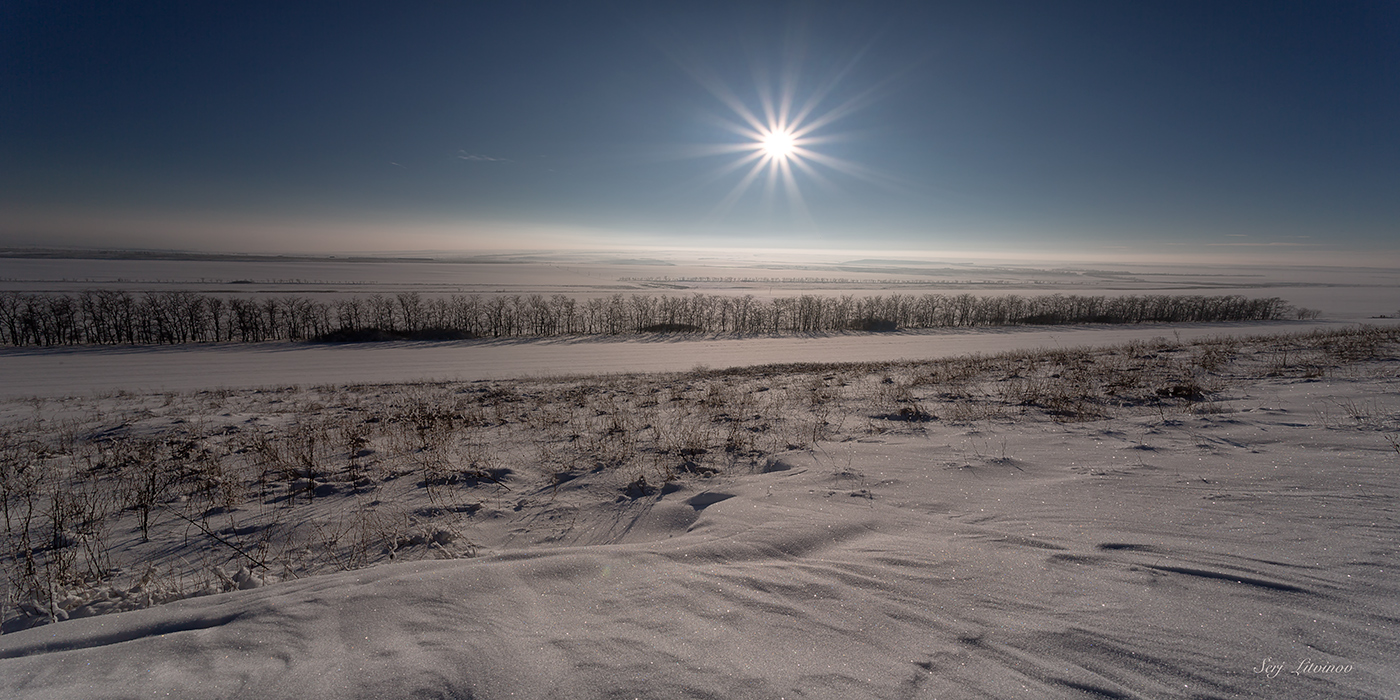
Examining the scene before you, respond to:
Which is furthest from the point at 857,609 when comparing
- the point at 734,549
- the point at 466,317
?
the point at 466,317

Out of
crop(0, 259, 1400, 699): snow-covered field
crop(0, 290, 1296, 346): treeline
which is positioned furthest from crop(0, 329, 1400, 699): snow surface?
crop(0, 290, 1296, 346): treeline

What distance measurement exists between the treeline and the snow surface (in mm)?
31720

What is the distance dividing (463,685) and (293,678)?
738 millimetres

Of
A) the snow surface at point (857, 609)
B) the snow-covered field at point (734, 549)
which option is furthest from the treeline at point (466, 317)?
the snow surface at point (857, 609)

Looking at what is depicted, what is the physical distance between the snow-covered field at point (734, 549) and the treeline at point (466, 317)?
24.8 metres

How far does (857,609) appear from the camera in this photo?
2.76 meters

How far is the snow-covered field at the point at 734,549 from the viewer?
88.9 inches

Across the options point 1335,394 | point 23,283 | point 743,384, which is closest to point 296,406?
point 743,384

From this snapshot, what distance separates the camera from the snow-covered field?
2.26 meters

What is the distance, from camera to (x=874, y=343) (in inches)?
1233

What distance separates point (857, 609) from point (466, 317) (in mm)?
35634

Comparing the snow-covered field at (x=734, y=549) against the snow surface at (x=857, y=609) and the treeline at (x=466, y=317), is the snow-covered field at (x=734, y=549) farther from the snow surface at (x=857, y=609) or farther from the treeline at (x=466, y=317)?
the treeline at (x=466, y=317)

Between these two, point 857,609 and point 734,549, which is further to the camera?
point 734,549

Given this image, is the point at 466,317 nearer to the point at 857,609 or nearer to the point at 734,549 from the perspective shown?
the point at 734,549
